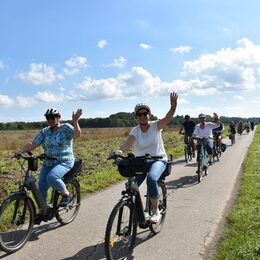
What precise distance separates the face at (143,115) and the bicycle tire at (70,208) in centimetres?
186

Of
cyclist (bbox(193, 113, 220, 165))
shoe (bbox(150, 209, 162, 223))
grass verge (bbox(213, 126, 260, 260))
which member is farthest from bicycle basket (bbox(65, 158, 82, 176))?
cyclist (bbox(193, 113, 220, 165))

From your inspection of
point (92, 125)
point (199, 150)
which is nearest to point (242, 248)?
point (199, 150)

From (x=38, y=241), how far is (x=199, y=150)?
252 inches

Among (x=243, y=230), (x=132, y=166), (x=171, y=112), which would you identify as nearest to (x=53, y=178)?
(x=132, y=166)

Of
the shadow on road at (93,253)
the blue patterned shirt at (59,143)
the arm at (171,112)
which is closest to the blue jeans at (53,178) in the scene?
the blue patterned shirt at (59,143)

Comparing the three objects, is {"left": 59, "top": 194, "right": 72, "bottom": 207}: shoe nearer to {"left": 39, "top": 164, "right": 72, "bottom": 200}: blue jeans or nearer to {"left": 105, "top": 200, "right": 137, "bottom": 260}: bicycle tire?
{"left": 39, "top": 164, "right": 72, "bottom": 200}: blue jeans

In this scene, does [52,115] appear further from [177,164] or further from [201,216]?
[177,164]

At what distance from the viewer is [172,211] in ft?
19.1

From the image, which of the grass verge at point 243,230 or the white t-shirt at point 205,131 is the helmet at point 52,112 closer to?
the grass verge at point 243,230

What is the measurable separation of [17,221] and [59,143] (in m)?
1.42

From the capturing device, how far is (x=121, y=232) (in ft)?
12.3

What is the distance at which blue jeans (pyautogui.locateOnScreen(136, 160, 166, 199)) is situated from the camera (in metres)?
4.25

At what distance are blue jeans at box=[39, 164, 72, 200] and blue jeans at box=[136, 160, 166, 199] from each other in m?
1.29

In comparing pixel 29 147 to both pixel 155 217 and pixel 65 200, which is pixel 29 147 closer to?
pixel 65 200
